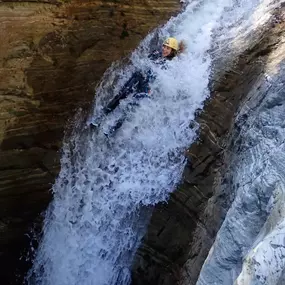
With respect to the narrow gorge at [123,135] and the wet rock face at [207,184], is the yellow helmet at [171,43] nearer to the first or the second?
the narrow gorge at [123,135]

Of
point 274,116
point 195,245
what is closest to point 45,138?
point 195,245

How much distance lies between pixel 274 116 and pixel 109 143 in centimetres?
237

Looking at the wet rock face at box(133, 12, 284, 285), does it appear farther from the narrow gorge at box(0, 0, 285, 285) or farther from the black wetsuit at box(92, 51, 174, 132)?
the black wetsuit at box(92, 51, 174, 132)

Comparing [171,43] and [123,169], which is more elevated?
Result: [171,43]

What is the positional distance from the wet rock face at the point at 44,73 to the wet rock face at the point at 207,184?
1476 millimetres

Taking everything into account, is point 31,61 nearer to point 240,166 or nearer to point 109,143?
point 109,143

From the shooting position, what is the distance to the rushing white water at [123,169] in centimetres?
653

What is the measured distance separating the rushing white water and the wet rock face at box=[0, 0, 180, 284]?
21cm

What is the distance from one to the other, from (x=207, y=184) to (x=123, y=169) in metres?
1.15

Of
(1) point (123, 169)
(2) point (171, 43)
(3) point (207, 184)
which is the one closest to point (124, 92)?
(2) point (171, 43)

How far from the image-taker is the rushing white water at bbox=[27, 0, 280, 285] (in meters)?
6.53

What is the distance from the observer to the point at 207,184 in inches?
240

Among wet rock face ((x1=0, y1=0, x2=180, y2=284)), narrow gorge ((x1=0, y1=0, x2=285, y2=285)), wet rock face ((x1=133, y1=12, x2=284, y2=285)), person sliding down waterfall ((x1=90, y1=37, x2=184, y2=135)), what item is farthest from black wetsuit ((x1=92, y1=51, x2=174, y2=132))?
wet rock face ((x1=133, y1=12, x2=284, y2=285))

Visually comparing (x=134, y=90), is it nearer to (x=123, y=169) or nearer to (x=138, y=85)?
(x=138, y=85)
